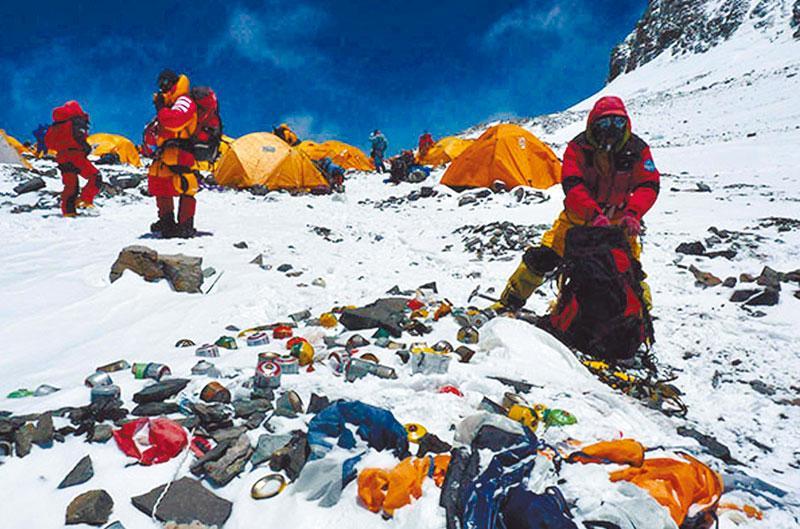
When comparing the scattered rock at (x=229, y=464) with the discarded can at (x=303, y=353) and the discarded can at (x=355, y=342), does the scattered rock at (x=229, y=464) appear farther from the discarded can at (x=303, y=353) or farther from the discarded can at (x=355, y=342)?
the discarded can at (x=355, y=342)

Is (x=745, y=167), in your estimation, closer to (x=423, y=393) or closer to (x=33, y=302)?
(x=423, y=393)

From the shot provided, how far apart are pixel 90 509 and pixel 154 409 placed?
0.66m

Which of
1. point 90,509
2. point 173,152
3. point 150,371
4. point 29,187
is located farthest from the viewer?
point 29,187

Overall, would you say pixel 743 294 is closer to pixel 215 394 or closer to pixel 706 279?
pixel 706 279

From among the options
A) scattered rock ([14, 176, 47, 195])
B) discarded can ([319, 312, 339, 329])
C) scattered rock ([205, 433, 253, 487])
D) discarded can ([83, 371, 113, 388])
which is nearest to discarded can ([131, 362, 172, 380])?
discarded can ([83, 371, 113, 388])

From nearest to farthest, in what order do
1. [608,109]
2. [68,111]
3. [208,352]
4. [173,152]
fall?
[208,352], [608,109], [173,152], [68,111]

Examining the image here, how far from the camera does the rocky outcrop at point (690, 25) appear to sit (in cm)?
5372

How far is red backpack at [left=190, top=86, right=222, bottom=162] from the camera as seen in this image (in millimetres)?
7074

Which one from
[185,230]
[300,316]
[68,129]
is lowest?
[300,316]

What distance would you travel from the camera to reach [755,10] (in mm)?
56844

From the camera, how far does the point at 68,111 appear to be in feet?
26.6

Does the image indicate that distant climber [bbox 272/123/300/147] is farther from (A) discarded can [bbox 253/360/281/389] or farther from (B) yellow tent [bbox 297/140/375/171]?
(A) discarded can [bbox 253/360/281/389]

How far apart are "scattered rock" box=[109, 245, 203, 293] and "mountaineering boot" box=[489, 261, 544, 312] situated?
10.6 feet

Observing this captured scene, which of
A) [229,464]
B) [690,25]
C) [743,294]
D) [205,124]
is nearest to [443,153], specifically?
[205,124]
